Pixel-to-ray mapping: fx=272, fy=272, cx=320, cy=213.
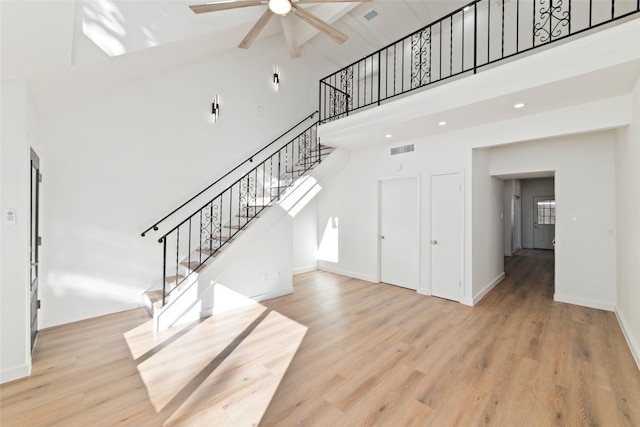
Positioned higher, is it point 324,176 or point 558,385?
point 324,176

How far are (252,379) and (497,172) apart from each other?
5623 mm

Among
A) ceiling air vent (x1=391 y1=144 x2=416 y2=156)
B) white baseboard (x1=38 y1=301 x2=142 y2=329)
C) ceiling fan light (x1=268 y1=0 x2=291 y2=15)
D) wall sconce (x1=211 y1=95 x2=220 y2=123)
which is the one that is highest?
ceiling fan light (x1=268 y1=0 x2=291 y2=15)

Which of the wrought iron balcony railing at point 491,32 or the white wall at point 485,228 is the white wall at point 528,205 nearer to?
the white wall at point 485,228

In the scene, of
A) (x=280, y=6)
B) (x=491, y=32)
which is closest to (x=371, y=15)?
(x=491, y=32)

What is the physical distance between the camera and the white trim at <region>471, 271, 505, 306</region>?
4734 mm

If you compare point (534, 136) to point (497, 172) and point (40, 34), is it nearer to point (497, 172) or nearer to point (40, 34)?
point (497, 172)

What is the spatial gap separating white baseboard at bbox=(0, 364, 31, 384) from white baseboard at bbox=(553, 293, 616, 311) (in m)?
7.41

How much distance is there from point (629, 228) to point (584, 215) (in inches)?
56.1

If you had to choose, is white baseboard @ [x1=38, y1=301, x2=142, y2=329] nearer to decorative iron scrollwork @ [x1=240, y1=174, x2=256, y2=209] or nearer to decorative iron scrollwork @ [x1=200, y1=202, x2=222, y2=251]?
decorative iron scrollwork @ [x1=200, y1=202, x2=222, y2=251]

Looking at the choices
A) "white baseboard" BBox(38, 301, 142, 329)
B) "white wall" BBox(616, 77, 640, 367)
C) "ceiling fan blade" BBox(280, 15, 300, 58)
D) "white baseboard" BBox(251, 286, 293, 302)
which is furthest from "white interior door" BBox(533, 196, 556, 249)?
"white baseboard" BBox(38, 301, 142, 329)

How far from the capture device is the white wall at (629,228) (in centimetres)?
293

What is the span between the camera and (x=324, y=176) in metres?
5.77

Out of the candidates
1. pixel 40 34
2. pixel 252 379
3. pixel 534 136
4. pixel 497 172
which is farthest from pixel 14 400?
pixel 497 172

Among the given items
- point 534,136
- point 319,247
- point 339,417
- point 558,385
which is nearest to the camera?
point 339,417
